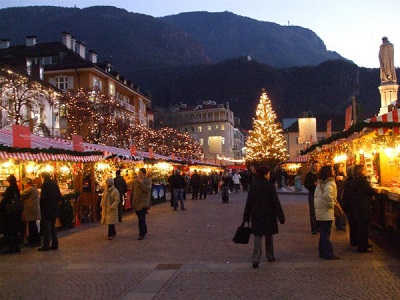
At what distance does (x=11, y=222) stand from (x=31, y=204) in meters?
0.92

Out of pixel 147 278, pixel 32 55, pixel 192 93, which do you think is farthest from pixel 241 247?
pixel 192 93

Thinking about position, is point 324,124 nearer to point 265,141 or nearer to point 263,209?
point 265,141

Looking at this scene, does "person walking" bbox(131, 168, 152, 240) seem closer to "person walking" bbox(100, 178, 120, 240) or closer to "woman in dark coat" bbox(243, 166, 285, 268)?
"person walking" bbox(100, 178, 120, 240)

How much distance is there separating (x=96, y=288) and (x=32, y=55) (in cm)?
5061

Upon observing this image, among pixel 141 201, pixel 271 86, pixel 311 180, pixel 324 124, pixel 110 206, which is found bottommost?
pixel 110 206

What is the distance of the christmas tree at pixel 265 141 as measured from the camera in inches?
2336

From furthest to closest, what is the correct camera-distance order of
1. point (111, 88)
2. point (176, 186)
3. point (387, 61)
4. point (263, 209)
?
1. point (111, 88)
2. point (176, 186)
3. point (387, 61)
4. point (263, 209)

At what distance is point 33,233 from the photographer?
12430mm

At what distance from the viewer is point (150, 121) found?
268ft

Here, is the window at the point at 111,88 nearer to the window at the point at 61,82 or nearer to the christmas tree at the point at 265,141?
the window at the point at 61,82

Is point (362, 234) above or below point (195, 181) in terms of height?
below

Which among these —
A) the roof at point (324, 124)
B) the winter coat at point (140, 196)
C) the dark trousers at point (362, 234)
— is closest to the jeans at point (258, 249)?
the dark trousers at point (362, 234)

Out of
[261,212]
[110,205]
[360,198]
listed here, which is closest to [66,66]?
[110,205]

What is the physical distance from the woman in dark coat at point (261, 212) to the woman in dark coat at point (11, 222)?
5699 millimetres
